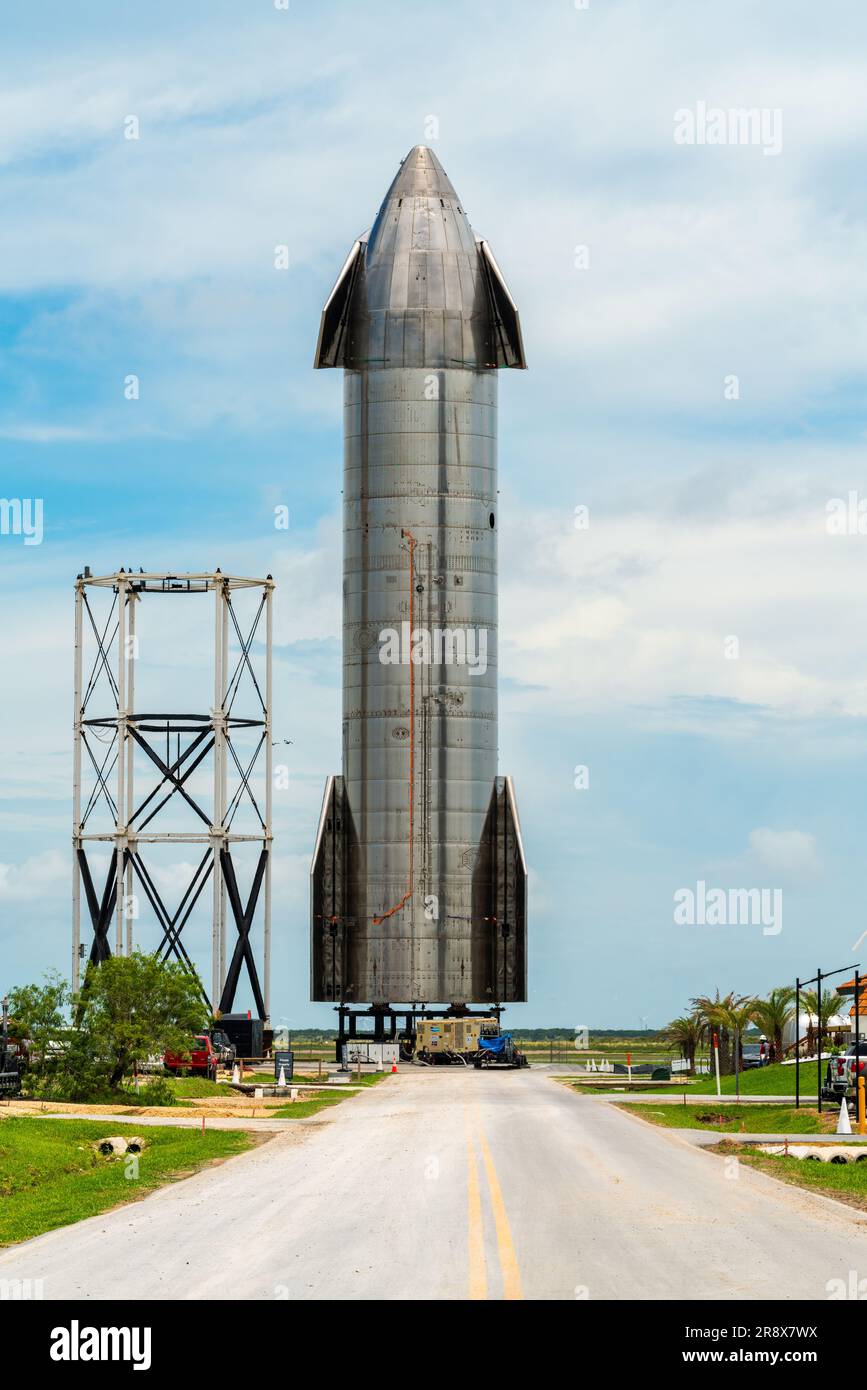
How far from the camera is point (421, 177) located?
97.2 metres

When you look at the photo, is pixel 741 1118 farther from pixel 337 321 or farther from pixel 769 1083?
pixel 337 321

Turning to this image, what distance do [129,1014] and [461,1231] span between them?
111 feet

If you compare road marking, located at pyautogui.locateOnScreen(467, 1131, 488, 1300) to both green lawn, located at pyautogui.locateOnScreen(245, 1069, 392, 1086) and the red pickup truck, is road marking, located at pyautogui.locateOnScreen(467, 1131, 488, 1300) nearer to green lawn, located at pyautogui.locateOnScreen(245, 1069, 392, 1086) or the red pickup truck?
the red pickup truck

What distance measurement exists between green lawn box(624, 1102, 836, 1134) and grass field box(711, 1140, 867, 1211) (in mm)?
8273

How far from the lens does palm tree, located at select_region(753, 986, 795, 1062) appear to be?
88375mm

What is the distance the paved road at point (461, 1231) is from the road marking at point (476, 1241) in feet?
0.09

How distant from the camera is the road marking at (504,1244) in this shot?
16359mm

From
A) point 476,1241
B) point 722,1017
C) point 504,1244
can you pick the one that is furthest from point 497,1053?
point 504,1244

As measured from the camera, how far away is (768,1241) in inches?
805

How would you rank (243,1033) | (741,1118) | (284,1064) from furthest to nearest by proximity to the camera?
(243,1033) < (284,1064) < (741,1118)

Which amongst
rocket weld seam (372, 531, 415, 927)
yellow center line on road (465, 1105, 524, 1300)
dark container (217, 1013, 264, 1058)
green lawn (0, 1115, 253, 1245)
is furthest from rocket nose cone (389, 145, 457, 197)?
yellow center line on road (465, 1105, 524, 1300)

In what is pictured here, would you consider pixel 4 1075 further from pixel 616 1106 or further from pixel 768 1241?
pixel 768 1241
